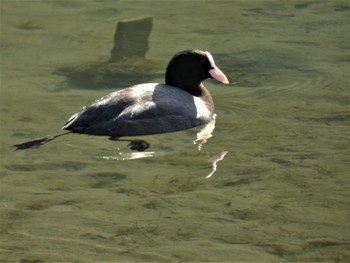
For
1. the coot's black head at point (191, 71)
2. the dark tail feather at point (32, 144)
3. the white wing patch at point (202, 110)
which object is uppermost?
the coot's black head at point (191, 71)

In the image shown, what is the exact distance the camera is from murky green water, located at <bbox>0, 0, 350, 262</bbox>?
7.42m

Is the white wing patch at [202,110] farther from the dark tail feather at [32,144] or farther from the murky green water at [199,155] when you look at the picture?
the dark tail feather at [32,144]

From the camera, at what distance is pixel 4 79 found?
11734mm

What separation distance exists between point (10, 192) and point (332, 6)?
6.99 metres

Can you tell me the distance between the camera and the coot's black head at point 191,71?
34.9 feet

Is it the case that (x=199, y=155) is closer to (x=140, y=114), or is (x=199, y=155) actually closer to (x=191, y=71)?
(x=140, y=114)

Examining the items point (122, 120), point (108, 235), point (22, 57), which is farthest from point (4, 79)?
point (108, 235)

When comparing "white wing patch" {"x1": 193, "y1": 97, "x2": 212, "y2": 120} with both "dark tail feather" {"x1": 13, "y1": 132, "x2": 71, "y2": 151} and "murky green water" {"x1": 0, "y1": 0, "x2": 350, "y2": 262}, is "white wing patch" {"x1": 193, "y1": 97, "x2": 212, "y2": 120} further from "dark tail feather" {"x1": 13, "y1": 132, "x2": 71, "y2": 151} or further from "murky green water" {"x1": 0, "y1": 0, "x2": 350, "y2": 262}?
"dark tail feather" {"x1": 13, "y1": 132, "x2": 71, "y2": 151}

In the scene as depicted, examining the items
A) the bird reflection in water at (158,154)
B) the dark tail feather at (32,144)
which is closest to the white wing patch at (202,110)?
the bird reflection in water at (158,154)

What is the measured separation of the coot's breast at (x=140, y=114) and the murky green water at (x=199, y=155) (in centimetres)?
13

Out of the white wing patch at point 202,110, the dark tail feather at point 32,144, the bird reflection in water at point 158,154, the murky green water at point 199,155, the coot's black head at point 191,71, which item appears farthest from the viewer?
the coot's black head at point 191,71

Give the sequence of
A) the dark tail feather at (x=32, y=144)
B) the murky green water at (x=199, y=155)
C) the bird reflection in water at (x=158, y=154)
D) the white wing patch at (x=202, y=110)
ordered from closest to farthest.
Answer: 1. the murky green water at (x=199, y=155)
2. the bird reflection in water at (x=158, y=154)
3. the dark tail feather at (x=32, y=144)
4. the white wing patch at (x=202, y=110)

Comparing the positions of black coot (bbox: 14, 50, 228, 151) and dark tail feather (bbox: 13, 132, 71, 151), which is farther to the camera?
black coot (bbox: 14, 50, 228, 151)

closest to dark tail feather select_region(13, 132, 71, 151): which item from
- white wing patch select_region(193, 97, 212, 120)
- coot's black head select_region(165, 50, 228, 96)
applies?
white wing patch select_region(193, 97, 212, 120)
